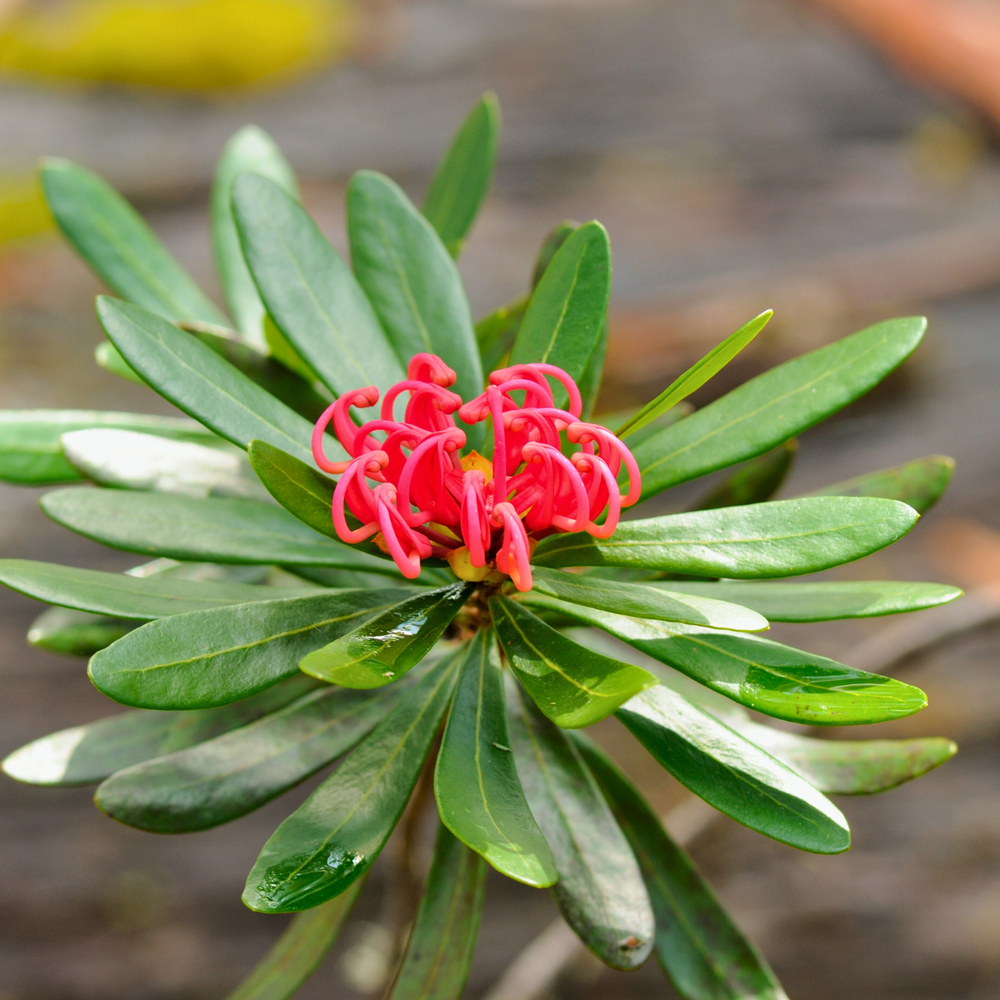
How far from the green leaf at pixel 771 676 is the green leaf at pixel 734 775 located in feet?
0.17

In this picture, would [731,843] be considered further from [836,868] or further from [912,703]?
[912,703]

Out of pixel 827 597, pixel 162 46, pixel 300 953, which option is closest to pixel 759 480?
pixel 827 597

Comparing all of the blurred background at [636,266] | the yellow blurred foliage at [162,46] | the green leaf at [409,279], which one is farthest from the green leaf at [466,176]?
the yellow blurred foliage at [162,46]

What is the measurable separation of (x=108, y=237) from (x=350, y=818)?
2.06 ft

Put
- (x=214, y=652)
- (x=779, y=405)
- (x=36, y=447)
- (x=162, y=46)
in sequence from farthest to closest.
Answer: (x=162, y=46) < (x=36, y=447) < (x=779, y=405) < (x=214, y=652)

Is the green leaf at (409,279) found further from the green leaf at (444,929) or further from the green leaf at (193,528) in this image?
the green leaf at (444,929)

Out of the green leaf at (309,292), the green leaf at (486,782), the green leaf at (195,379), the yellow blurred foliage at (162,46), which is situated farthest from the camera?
the yellow blurred foliage at (162,46)

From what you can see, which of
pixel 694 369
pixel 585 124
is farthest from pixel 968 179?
pixel 694 369

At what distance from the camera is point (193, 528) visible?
63 centimetres

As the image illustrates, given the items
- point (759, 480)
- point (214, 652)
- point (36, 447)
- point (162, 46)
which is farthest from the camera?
point (162, 46)

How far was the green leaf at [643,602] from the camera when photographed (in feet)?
1.70

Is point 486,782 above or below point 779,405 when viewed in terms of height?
below

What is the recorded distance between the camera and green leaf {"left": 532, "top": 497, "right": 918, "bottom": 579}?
0.54 meters

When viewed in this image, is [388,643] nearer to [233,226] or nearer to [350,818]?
[350,818]
